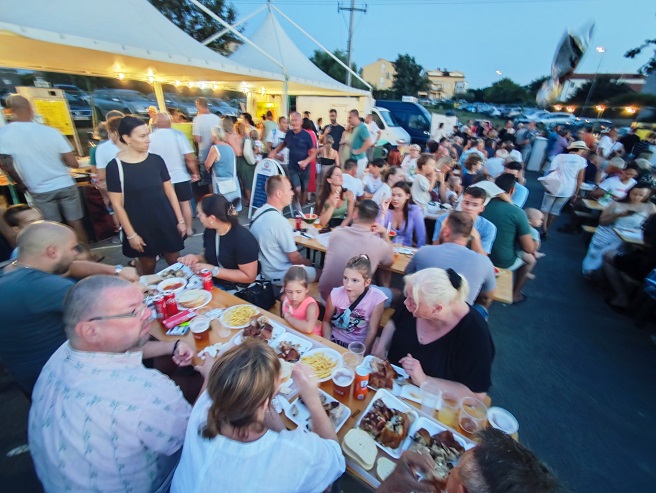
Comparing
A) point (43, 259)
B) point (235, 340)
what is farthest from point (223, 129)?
point (235, 340)

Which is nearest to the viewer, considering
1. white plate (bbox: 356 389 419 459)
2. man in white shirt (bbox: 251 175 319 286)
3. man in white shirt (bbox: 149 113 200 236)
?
white plate (bbox: 356 389 419 459)

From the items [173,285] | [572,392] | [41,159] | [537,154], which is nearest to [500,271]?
[572,392]

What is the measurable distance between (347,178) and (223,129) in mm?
2862

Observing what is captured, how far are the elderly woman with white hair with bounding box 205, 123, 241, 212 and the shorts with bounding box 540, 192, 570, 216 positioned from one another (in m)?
6.68

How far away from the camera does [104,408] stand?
121cm

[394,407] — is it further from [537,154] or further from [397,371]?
[537,154]

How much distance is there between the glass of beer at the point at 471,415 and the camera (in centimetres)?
152

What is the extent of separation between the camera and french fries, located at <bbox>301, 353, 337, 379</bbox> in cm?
179

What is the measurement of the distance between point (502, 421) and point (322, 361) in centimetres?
100

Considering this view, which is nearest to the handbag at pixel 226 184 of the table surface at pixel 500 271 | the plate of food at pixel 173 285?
the table surface at pixel 500 271

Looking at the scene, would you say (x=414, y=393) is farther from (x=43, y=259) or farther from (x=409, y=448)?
(x=43, y=259)

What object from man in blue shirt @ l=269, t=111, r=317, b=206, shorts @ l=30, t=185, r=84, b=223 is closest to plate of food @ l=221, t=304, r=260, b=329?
shorts @ l=30, t=185, r=84, b=223

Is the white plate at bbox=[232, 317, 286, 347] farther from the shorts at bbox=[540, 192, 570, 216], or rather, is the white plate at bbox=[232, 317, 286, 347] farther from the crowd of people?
the shorts at bbox=[540, 192, 570, 216]

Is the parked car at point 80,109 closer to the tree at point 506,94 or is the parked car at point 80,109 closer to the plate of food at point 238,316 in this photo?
the plate of food at point 238,316
